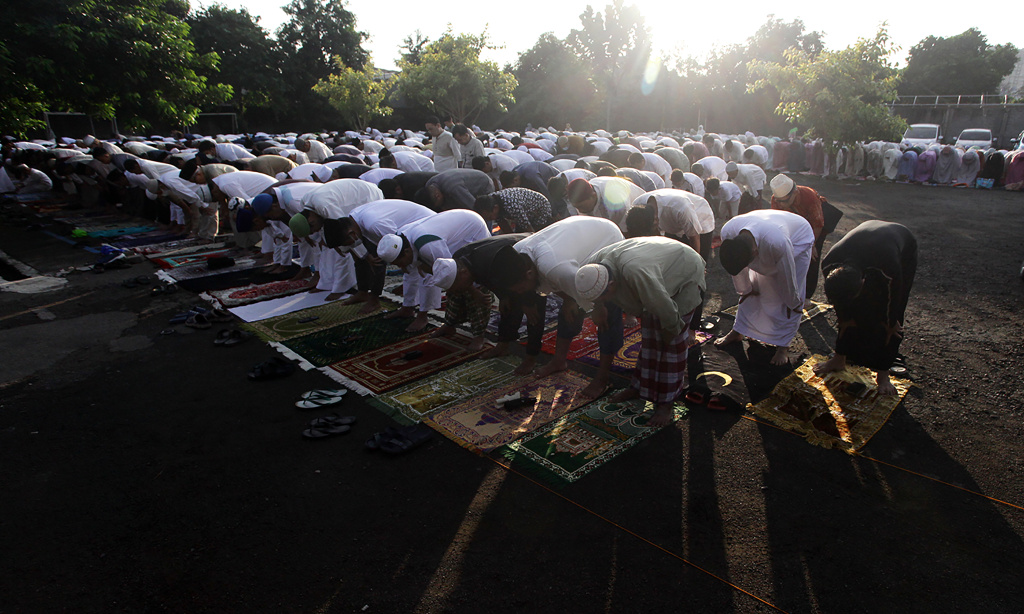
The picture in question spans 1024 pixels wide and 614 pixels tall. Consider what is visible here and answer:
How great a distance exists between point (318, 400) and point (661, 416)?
235 centimetres

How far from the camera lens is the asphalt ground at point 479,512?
2.37 meters

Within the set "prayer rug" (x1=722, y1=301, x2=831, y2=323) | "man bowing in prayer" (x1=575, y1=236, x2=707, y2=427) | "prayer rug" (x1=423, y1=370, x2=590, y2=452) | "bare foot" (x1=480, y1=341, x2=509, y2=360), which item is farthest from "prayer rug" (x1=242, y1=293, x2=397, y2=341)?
"prayer rug" (x1=722, y1=301, x2=831, y2=323)

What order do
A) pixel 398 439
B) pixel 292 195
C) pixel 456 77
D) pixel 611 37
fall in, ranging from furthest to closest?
1. pixel 611 37
2. pixel 456 77
3. pixel 292 195
4. pixel 398 439

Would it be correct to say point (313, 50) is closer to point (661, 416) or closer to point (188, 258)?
point (188, 258)

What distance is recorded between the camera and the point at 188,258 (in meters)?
8.05

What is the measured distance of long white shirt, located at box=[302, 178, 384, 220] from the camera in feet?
18.6

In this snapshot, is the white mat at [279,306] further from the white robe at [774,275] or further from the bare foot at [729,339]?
the white robe at [774,275]

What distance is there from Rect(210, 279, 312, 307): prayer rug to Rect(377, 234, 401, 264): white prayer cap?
251 cm

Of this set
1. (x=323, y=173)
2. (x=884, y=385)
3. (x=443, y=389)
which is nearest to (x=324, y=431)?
(x=443, y=389)

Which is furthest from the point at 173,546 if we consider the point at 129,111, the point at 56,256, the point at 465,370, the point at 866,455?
the point at 129,111

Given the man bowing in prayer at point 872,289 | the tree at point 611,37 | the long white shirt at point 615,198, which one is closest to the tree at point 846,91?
the long white shirt at point 615,198

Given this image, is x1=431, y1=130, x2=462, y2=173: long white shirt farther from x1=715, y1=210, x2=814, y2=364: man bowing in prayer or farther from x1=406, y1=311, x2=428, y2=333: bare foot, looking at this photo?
x1=715, y1=210, x2=814, y2=364: man bowing in prayer

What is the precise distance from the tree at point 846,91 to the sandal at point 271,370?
1548 centimetres

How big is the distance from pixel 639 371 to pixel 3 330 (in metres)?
6.03
